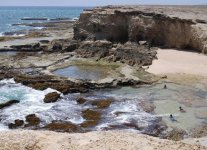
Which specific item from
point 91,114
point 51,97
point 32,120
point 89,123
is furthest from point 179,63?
point 32,120

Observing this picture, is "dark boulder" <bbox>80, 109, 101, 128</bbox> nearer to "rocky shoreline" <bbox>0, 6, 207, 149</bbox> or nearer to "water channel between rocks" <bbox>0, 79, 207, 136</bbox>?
"rocky shoreline" <bbox>0, 6, 207, 149</bbox>

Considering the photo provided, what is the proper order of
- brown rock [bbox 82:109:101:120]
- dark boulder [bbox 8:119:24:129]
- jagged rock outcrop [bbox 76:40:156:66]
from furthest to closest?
jagged rock outcrop [bbox 76:40:156:66] < brown rock [bbox 82:109:101:120] < dark boulder [bbox 8:119:24:129]

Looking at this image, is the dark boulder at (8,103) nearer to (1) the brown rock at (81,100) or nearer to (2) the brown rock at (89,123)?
(1) the brown rock at (81,100)

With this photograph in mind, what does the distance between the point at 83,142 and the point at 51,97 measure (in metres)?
15.4

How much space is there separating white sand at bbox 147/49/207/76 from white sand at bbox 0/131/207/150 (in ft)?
75.0

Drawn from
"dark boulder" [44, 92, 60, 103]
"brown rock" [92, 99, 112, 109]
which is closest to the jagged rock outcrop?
"brown rock" [92, 99, 112, 109]

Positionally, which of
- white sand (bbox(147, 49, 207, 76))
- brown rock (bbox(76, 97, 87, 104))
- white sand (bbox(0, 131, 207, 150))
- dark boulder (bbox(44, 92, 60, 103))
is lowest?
brown rock (bbox(76, 97, 87, 104))

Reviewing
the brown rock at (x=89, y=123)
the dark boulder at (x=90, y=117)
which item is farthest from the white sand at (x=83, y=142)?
the dark boulder at (x=90, y=117)

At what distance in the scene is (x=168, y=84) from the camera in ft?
123

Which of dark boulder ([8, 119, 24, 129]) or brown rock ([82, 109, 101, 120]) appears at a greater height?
dark boulder ([8, 119, 24, 129])

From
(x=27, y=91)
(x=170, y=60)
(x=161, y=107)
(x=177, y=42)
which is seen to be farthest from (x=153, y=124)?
(x=177, y=42)

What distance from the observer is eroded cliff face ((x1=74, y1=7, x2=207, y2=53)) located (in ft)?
157

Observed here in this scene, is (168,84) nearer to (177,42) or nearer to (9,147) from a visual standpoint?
(177,42)

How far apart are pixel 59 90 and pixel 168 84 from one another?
10632 millimetres
